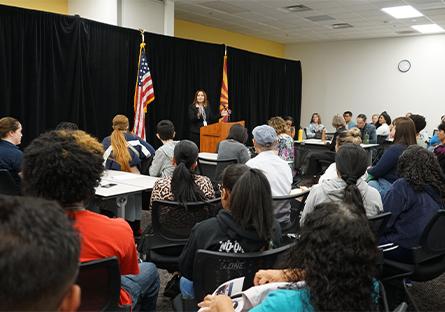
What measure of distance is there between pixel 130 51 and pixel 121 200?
4439mm

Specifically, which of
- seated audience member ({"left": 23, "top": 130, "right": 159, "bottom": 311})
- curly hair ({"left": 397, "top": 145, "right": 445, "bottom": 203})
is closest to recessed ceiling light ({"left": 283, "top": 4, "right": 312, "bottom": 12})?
curly hair ({"left": 397, "top": 145, "right": 445, "bottom": 203})

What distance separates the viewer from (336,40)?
1248 centimetres

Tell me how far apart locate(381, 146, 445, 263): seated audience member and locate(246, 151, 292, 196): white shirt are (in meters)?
0.88

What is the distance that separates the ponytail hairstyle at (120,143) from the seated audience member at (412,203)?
2671mm

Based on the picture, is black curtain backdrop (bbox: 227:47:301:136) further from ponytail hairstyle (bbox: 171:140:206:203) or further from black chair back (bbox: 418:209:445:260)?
black chair back (bbox: 418:209:445:260)

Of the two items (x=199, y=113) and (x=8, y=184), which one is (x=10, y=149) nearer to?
(x=8, y=184)

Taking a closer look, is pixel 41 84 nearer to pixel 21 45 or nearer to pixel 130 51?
pixel 21 45

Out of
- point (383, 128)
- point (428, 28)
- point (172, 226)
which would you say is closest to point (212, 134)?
point (172, 226)

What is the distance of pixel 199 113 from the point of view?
7.40 metres

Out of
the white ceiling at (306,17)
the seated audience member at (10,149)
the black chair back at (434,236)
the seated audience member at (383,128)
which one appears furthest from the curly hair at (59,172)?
the seated audience member at (383,128)

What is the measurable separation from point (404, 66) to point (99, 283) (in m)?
11.7

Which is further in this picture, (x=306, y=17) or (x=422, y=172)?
(x=306, y=17)

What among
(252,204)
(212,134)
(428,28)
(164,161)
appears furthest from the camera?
(428,28)

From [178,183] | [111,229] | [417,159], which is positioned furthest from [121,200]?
[417,159]
